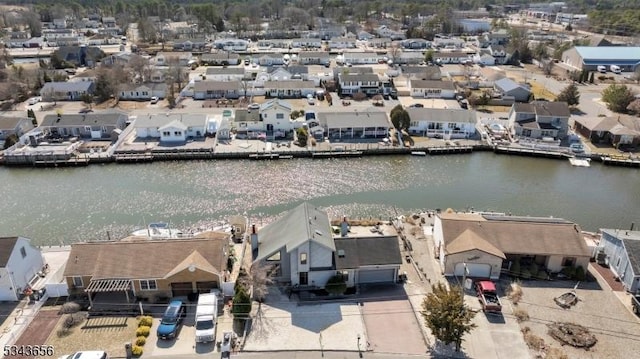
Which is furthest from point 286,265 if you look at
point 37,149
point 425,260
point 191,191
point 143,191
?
point 37,149

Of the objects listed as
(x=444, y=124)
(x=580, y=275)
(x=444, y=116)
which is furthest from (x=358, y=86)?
(x=580, y=275)

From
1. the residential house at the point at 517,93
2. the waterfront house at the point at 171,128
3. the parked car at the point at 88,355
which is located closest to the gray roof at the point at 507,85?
the residential house at the point at 517,93

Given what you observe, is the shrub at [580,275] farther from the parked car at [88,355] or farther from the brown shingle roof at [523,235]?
the parked car at [88,355]

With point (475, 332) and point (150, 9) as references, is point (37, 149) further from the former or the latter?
point (150, 9)

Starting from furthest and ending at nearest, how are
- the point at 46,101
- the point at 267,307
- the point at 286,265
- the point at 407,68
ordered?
the point at 407,68 → the point at 46,101 → the point at 286,265 → the point at 267,307

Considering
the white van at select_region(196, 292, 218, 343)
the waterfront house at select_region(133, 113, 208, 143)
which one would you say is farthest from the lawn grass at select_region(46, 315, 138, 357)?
the waterfront house at select_region(133, 113, 208, 143)

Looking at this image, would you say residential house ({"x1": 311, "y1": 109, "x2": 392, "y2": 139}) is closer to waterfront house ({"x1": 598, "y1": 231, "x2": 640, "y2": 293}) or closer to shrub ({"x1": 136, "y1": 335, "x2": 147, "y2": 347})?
waterfront house ({"x1": 598, "y1": 231, "x2": 640, "y2": 293})
